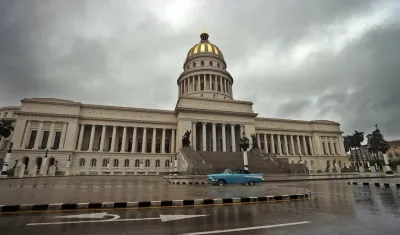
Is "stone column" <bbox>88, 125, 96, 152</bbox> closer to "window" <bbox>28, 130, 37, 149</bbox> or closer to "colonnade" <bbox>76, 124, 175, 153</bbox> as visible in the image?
"colonnade" <bbox>76, 124, 175, 153</bbox>

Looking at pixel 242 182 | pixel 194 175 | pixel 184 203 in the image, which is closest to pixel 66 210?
pixel 184 203

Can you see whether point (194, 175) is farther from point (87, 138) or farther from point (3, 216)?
point (87, 138)

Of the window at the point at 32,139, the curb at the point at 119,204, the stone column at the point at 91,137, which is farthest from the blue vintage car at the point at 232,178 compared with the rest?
the window at the point at 32,139

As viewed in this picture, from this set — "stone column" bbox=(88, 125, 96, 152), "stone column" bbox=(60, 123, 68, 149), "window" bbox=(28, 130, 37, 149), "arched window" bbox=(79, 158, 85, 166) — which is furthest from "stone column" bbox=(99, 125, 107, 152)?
"window" bbox=(28, 130, 37, 149)

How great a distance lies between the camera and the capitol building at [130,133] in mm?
44125

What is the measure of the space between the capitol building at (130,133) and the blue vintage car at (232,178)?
2304cm

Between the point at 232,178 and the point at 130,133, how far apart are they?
40040 millimetres

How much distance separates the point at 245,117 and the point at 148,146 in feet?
83.3

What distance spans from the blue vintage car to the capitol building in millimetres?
23039

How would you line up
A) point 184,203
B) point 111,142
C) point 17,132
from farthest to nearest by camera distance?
point 111,142 < point 17,132 < point 184,203

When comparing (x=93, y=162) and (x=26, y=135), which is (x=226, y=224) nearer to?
(x=93, y=162)

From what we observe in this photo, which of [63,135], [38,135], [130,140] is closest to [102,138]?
[130,140]

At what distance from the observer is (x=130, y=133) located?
2078 inches

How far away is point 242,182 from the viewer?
18781mm
